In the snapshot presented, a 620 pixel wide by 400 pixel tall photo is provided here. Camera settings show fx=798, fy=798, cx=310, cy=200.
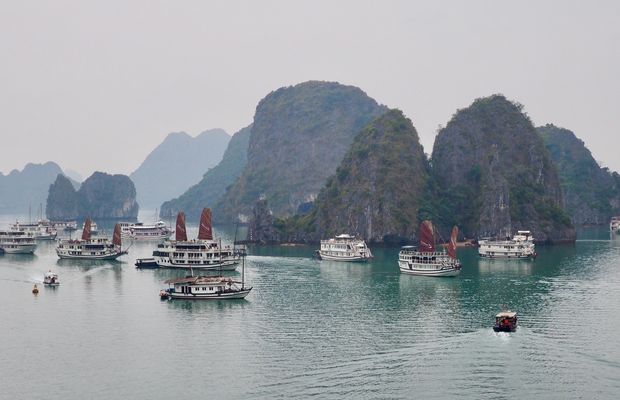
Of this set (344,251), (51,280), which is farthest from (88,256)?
(344,251)

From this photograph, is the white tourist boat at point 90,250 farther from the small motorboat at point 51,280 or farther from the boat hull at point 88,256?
the small motorboat at point 51,280

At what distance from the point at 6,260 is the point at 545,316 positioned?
4774 inches

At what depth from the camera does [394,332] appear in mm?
87500

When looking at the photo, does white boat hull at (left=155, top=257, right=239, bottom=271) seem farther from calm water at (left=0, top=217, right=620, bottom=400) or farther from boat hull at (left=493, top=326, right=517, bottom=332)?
boat hull at (left=493, top=326, right=517, bottom=332)

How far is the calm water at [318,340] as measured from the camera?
6769cm

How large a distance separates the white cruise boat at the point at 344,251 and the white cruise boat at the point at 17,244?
234ft

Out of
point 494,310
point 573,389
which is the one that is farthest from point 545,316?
point 573,389

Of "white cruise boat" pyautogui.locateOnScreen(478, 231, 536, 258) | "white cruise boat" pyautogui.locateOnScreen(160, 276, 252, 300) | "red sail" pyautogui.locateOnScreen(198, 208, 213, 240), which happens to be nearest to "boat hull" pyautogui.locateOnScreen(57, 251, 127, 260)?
"red sail" pyautogui.locateOnScreen(198, 208, 213, 240)

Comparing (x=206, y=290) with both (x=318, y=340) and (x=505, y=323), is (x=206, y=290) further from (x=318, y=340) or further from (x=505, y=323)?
(x=505, y=323)

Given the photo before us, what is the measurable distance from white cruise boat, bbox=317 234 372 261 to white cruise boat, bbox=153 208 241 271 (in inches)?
919

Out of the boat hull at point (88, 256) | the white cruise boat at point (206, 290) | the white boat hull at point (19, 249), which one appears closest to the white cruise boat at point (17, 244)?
the white boat hull at point (19, 249)

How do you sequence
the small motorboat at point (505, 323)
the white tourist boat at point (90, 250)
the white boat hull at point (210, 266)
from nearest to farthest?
the small motorboat at point (505, 323) < the white boat hull at point (210, 266) < the white tourist boat at point (90, 250)

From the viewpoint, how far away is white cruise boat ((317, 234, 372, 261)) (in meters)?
167

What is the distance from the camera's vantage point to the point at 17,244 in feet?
621
